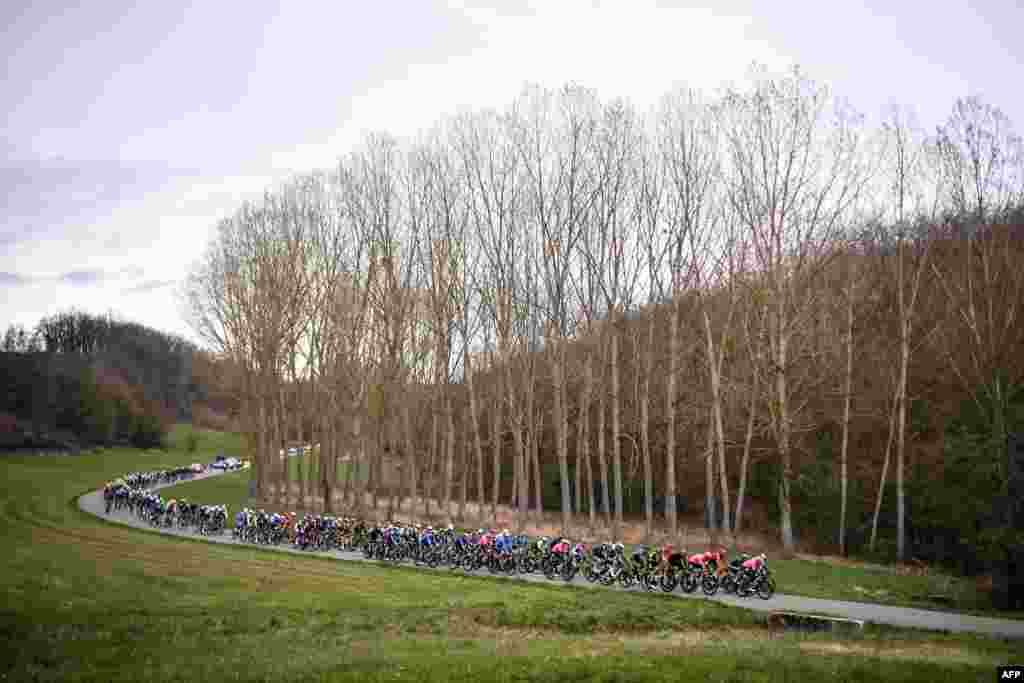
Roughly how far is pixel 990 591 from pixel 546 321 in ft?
66.5

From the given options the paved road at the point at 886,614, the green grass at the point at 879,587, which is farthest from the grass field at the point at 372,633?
the green grass at the point at 879,587

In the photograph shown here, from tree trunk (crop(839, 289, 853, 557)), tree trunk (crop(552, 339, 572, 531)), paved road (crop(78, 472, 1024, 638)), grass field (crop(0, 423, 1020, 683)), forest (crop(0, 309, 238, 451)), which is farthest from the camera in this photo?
forest (crop(0, 309, 238, 451))

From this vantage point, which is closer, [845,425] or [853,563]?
[853,563]

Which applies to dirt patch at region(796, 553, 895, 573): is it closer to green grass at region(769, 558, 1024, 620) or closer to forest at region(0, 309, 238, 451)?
green grass at region(769, 558, 1024, 620)

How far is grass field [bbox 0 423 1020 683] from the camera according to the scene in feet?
36.2

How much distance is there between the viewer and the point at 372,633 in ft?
49.0

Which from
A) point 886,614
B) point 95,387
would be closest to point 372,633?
point 886,614

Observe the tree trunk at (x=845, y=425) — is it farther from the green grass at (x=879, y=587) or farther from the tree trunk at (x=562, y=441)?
the tree trunk at (x=562, y=441)

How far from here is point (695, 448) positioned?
43719 millimetres

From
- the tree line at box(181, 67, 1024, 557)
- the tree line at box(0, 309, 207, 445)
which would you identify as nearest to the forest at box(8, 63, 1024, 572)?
the tree line at box(181, 67, 1024, 557)

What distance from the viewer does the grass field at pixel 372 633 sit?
11.0 m

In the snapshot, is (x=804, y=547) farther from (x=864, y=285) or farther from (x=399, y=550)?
(x=399, y=550)

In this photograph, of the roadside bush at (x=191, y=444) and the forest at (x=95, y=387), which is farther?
the roadside bush at (x=191, y=444)

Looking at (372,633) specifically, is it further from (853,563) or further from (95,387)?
(95,387)
